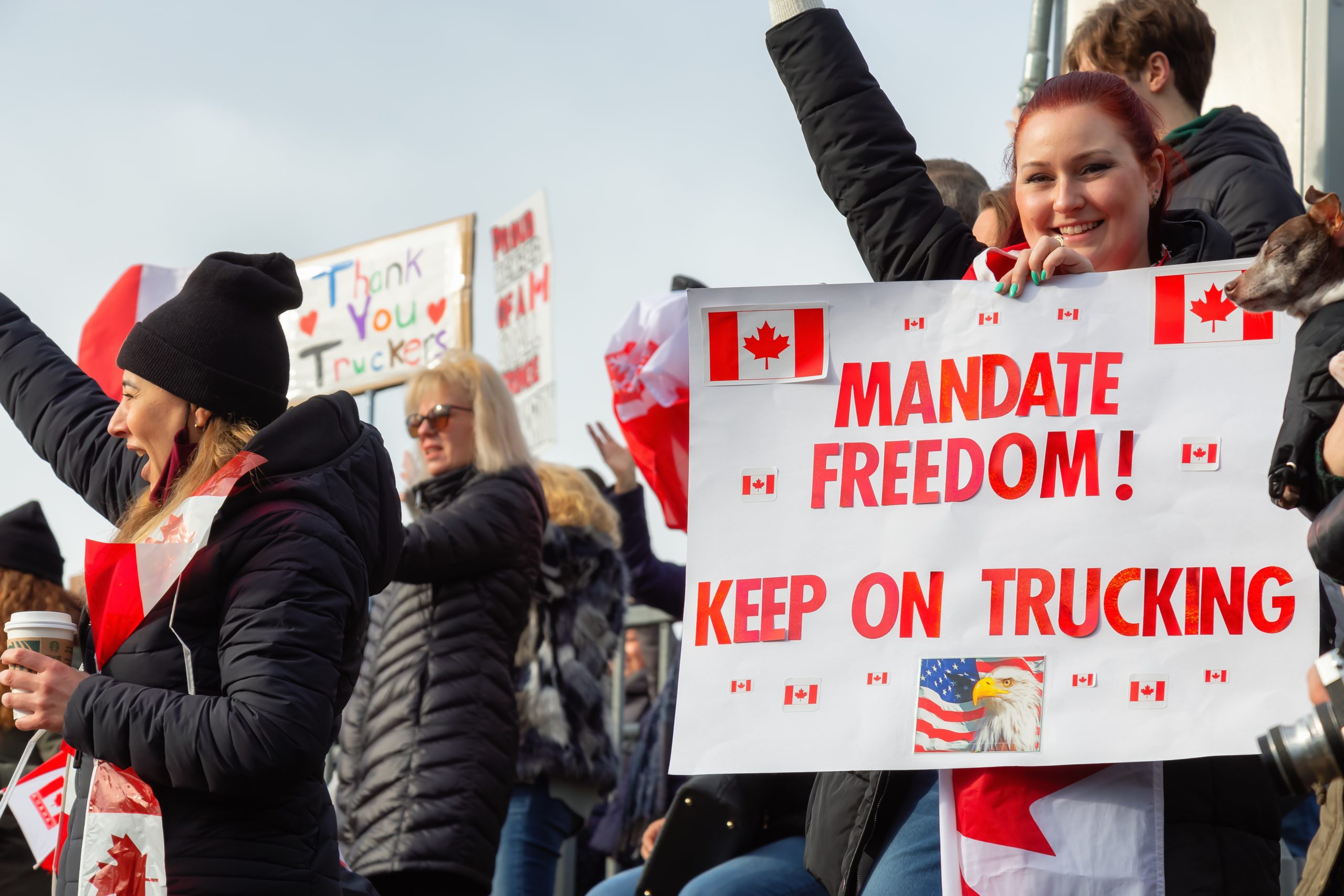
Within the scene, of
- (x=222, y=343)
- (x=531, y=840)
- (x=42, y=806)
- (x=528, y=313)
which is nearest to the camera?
(x=222, y=343)

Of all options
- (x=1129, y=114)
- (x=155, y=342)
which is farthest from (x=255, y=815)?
(x=1129, y=114)

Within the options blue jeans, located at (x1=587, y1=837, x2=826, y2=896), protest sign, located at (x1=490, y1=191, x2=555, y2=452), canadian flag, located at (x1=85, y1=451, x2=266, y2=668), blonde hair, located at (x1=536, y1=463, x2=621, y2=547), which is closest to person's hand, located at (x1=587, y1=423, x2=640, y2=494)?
blonde hair, located at (x1=536, y1=463, x2=621, y2=547)

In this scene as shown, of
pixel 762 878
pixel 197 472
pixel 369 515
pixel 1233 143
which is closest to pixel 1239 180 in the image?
pixel 1233 143

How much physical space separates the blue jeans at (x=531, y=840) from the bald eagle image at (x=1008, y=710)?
2855 millimetres

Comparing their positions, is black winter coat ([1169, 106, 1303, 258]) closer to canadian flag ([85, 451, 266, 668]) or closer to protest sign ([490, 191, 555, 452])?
canadian flag ([85, 451, 266, 668])

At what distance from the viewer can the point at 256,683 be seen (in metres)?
2.63

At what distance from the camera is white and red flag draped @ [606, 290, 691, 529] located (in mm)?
4926

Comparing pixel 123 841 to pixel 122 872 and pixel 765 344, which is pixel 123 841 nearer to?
pixel 122 872

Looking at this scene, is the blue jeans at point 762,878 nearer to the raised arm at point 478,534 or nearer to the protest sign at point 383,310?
the raised arm at point 478,534

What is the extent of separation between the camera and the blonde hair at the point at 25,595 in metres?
4.59

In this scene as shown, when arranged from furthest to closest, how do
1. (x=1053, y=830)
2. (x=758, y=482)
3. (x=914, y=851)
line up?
1. (x=758, y=482)
2. (x=914, y=851)
3. (x=1053, y=830)

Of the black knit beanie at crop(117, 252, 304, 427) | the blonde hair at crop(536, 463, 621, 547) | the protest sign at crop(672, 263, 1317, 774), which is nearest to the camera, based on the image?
the protest sign at crop(672, 263, 1317, 774)

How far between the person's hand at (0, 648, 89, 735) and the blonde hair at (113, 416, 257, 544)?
0.87 ft

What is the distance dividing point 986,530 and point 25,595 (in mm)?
3202
